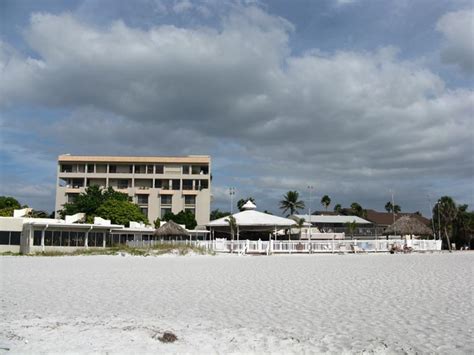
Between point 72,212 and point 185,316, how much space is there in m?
44.5

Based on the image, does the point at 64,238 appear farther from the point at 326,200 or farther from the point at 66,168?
the point at 326,200

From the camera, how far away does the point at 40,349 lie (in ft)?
18.6

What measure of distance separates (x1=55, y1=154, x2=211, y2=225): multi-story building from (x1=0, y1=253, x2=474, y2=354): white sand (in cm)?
4733

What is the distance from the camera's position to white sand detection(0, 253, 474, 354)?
6.03 m

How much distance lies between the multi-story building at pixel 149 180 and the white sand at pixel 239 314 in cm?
4733

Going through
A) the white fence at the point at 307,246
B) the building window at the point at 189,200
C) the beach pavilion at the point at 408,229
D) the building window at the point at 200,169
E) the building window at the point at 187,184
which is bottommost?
the white fence at the point at 307,246

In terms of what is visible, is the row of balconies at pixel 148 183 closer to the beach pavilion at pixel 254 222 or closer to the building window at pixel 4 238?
the beach pavilion at pixel 254 222

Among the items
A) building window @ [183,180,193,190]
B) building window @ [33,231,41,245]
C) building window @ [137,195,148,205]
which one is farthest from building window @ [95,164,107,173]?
building window @ [33,231,41,245]

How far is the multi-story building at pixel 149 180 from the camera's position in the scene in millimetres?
61344

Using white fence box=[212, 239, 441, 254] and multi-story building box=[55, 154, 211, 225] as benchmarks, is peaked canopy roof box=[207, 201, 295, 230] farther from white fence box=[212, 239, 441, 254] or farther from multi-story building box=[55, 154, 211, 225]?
multi-story building box=[55, 154, 211, 225]

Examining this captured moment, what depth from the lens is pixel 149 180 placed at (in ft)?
206

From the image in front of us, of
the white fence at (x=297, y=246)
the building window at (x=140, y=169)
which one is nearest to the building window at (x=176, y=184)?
the building window at (x=140, y=169)

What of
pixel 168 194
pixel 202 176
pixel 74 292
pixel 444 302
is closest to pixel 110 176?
pixel 168 194

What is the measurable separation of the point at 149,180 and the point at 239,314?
183ft
